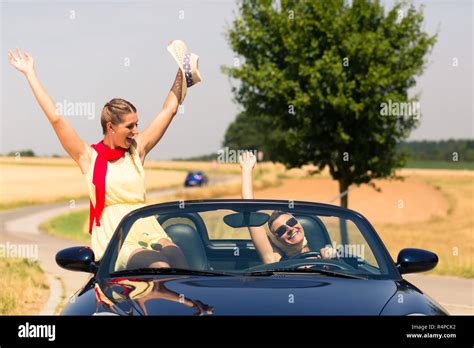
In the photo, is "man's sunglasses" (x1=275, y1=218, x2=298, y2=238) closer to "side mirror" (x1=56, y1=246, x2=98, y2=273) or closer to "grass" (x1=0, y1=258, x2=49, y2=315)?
"side mirror" (x1=56, y1=246, x2=98, y2=273)

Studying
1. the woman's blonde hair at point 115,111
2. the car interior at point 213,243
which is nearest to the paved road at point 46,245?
the car interior at point 213,243

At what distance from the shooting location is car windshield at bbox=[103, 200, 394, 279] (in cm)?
614

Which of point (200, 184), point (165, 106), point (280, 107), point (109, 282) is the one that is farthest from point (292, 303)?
point (200, 184)

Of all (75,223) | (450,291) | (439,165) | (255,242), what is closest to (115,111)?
(255,242)

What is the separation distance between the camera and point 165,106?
744 centimetres

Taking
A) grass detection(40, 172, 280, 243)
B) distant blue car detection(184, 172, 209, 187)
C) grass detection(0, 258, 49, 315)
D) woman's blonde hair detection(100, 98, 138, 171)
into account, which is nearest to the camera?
woman's blonde hair detection(100, 98, 138, 171)

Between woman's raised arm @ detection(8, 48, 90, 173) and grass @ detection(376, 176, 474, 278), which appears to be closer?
woman's raised arm @ detection(8, 48, 90, 173)

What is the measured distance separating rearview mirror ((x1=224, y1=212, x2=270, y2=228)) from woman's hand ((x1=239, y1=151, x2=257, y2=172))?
1079 millimetres

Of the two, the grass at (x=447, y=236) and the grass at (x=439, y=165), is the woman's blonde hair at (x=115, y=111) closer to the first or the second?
the grass at (x=447, y=236)

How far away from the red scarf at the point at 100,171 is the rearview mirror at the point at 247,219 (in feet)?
2.56

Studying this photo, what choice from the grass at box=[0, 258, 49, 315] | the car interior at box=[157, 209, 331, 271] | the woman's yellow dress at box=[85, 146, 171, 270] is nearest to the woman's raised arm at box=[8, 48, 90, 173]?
the woman's yellow dress at box=[85, 146, 171, 270]

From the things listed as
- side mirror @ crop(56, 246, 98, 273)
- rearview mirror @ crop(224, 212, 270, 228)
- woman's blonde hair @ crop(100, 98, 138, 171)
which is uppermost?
woman's blonde hair @ crop(100, 98, 138, 171)

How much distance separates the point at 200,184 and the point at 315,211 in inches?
3523
